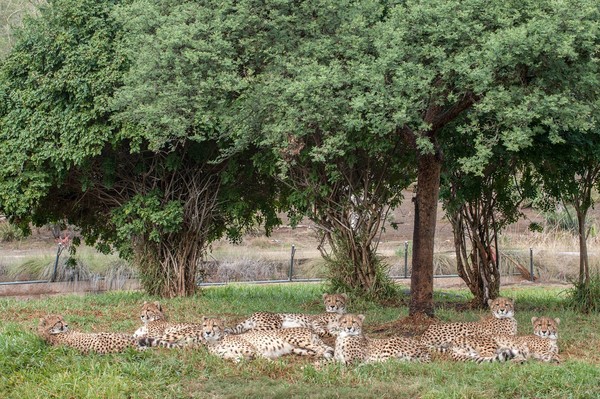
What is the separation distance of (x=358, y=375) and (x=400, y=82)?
8.89ft

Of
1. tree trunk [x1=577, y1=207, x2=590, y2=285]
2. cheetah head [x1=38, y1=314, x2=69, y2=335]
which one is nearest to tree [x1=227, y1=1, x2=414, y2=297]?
cheetah head [x1=38, y1=314, x2=69, y2=335]

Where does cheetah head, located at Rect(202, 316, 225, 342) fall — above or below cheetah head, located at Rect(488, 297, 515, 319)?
below

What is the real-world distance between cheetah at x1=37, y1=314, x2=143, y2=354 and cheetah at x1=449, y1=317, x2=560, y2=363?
10.6 feet

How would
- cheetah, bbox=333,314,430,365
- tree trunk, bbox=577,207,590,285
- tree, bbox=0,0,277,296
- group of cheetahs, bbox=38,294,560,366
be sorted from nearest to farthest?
1. cheetah, bbox=333,314,430,365
2. group of cheetahs, bbox=38,294,560,366
3. tree, bbox=0,0,277,296
4. tree trunk, bbox=577,207,590,285

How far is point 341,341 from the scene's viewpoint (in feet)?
28.6

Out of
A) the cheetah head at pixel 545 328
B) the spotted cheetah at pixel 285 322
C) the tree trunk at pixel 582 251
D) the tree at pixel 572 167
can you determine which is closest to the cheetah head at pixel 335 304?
the spotted cheetah at pixel 285 322

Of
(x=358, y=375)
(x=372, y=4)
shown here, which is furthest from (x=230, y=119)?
(x=358, y=375)

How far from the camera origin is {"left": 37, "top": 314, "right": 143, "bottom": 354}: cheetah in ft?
29.1

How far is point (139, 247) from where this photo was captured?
1465cm

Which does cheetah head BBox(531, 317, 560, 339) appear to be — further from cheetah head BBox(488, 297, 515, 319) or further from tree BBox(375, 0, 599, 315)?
tree BBox(375, 0, 599, 315)

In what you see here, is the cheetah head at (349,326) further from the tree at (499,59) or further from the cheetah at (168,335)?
the tree at (499,59)

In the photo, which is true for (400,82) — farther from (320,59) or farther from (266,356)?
(266,356)

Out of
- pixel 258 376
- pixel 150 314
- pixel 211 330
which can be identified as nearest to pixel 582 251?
pixel 211 330

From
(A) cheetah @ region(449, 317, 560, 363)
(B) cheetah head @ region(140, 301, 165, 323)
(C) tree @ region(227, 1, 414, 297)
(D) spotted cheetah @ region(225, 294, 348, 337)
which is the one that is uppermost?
(C) tree @ region(227, 1, 414, 297)
